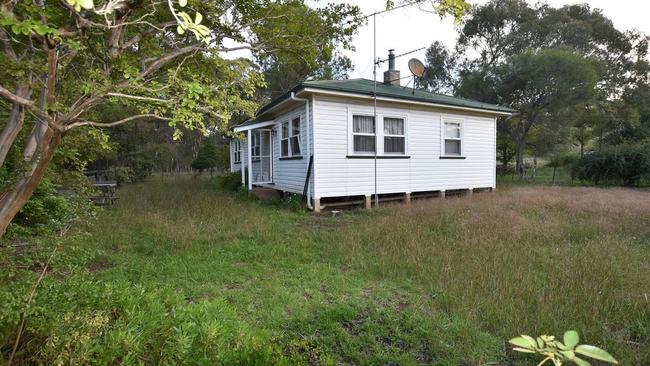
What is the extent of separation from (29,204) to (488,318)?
5374 mm

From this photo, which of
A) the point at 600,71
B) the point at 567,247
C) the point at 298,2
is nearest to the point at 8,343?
the point at 567,247

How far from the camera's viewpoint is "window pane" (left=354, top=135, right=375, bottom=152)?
9.85 metres

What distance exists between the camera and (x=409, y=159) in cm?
1077

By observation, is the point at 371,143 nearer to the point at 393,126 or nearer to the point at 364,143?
the point at 364,143

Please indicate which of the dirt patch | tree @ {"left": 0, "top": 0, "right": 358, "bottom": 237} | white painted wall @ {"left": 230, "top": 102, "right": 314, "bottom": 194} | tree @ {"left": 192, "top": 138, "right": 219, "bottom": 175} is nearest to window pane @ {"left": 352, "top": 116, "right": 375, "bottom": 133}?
white painted wall @ {"left": 230, "top": 102, "right": 314, "bottom": 194}

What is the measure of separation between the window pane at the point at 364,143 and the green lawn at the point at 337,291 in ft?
10.4

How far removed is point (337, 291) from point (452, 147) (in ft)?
31.5

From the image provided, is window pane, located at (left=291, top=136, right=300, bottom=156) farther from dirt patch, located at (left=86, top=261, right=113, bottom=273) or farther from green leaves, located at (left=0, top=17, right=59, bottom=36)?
green leaves, located at (left=0, top=17, right=59, bottom=36)

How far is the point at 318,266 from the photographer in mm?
4520

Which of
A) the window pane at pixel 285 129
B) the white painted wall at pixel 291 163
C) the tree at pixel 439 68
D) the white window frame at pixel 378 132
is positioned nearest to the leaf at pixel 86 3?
the white painted wall at pixel 291 163

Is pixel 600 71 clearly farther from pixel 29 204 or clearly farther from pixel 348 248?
pixel 29 204

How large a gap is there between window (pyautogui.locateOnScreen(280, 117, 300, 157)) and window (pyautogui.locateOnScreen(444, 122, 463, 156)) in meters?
4.93

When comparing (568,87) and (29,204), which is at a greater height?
(568,87)

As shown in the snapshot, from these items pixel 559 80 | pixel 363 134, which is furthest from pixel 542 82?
pixel 363 134
